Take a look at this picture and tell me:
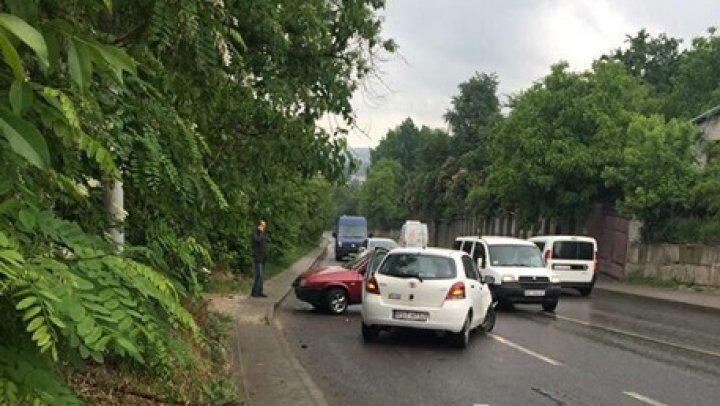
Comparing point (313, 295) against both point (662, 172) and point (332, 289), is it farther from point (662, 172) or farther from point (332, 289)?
point (662, 172)

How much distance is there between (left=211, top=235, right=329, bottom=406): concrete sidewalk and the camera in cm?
848

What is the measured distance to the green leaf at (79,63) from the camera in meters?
1.86

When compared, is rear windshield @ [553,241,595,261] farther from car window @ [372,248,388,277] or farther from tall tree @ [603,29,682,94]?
tall tree @ [603,29,682,94]

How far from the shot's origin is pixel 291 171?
10000 mm

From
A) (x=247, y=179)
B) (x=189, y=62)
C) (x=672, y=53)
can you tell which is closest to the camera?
(x=189, y=62)

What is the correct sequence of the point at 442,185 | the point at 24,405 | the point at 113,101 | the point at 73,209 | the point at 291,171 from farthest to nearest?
the point at 442,185, the point at 291,171, the point at 73,209, the point at 113,101, the point at 24,405

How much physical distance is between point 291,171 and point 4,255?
814 cm

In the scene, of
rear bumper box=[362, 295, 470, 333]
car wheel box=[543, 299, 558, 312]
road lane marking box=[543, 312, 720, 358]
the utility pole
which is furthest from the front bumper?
the utility pole

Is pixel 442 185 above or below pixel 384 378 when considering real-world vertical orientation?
above

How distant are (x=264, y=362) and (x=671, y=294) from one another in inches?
822

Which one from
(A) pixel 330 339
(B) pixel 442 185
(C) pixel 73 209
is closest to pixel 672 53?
(B) pixel 442 185

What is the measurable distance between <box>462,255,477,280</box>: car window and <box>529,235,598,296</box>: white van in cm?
1315

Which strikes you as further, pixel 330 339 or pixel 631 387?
pixel 330 339

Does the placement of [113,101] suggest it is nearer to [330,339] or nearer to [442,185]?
[330,339]
